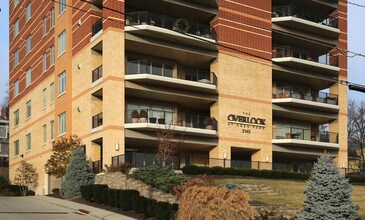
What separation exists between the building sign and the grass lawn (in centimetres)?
564

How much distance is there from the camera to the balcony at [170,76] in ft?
123

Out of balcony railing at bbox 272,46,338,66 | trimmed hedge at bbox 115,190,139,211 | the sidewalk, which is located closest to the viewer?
the sidewalk

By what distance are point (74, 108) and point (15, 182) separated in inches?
602

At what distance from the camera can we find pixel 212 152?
135ft

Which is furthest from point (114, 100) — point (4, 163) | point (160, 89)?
point (4, 163)

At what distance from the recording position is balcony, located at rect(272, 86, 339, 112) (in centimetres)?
4408

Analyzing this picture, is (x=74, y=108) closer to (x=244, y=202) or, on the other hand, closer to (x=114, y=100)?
(x=114, y=100)

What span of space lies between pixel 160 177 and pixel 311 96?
880 inches

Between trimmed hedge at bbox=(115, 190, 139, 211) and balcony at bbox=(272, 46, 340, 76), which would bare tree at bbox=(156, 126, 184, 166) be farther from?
balcony at bbox=(272, 46, 340, 76)

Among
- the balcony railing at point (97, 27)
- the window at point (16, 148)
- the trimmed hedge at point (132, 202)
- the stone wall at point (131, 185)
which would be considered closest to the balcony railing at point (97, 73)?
the balcony railing at point (97, 27)

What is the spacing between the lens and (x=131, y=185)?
98.3 ft

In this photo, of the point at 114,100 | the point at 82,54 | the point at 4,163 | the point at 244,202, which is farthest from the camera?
the point at 4,163

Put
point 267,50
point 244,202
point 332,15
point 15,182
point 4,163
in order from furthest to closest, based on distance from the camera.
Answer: point 4,163
point 15,182
point 332,15
point 267,50
point 244,202

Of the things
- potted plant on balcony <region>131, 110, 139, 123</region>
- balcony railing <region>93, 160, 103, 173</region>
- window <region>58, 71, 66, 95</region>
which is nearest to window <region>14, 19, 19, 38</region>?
window <region>58, 71, 66, 95</region>
